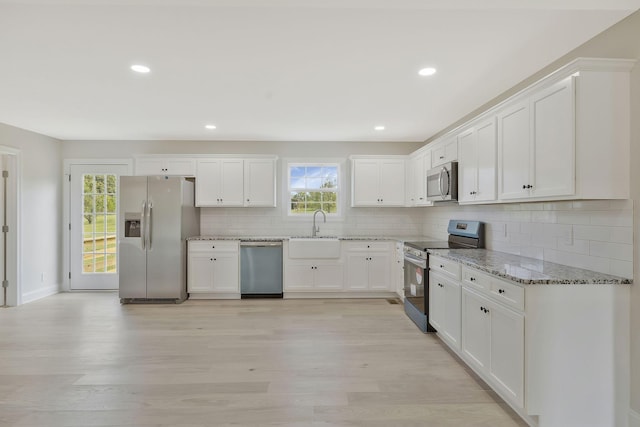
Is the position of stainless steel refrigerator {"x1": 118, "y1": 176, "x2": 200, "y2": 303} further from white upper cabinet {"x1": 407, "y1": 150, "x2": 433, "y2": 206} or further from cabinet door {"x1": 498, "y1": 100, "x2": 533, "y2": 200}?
cabinet door {"x1": 498, "y1": 100, "x2": 533, "y2": 200}

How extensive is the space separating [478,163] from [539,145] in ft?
2.79

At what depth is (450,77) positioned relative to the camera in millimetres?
2887

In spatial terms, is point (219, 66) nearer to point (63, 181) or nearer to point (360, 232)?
point (360, 232)

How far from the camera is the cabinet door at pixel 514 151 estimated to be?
2.39 m

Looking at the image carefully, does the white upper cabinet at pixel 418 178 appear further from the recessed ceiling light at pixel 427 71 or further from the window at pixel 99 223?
the window at pixel 99 223

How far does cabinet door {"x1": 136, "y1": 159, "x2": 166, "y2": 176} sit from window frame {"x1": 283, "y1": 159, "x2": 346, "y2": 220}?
6.14ft

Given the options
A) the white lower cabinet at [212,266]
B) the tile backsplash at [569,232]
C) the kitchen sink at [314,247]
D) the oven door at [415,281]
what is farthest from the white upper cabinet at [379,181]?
the white lower cabinet at [212,266]

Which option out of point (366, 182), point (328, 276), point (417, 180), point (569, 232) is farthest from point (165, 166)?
point (569, 232)

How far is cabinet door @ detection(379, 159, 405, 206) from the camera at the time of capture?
17.0 feet

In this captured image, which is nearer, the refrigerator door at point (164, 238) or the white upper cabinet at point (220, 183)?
the refrigerator door at point (164, 238)

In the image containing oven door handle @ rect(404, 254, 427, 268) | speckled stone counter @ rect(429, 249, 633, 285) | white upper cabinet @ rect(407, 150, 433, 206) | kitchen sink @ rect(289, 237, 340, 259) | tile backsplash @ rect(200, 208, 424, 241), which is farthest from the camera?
tile backsplash @ rect(200, 208, 424, 241)

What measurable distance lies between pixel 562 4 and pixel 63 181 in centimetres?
647

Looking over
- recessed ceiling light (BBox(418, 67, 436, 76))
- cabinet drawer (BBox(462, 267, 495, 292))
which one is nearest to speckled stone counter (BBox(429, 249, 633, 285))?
cabinet drawer (BBox(462, 267, 495, 292))

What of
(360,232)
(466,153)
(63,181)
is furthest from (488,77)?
(63,181)
